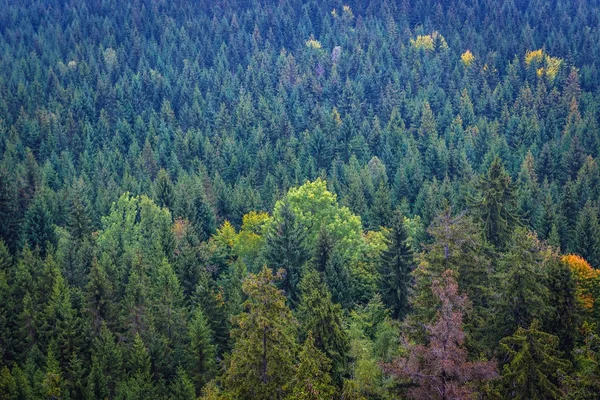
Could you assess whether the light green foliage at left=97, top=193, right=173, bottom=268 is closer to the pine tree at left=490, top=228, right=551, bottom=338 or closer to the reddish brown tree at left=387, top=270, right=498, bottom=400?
the pine tree at left=490, top=228, right=551, bottom=338

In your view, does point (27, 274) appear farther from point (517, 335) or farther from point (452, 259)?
point (517, 335)

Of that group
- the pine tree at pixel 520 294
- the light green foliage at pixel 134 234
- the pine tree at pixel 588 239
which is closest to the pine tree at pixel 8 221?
the light green foliage at pixel 134 234

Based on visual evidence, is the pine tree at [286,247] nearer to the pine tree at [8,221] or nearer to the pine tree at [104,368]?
the pine tree at [104,368]

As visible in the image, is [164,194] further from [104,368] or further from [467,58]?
[467,58]

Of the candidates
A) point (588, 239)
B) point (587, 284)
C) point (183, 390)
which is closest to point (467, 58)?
point (588, 239)

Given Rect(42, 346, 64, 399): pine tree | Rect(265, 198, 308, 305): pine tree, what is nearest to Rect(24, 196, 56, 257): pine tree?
Rect(265, 198, 308, 305): pine tree
